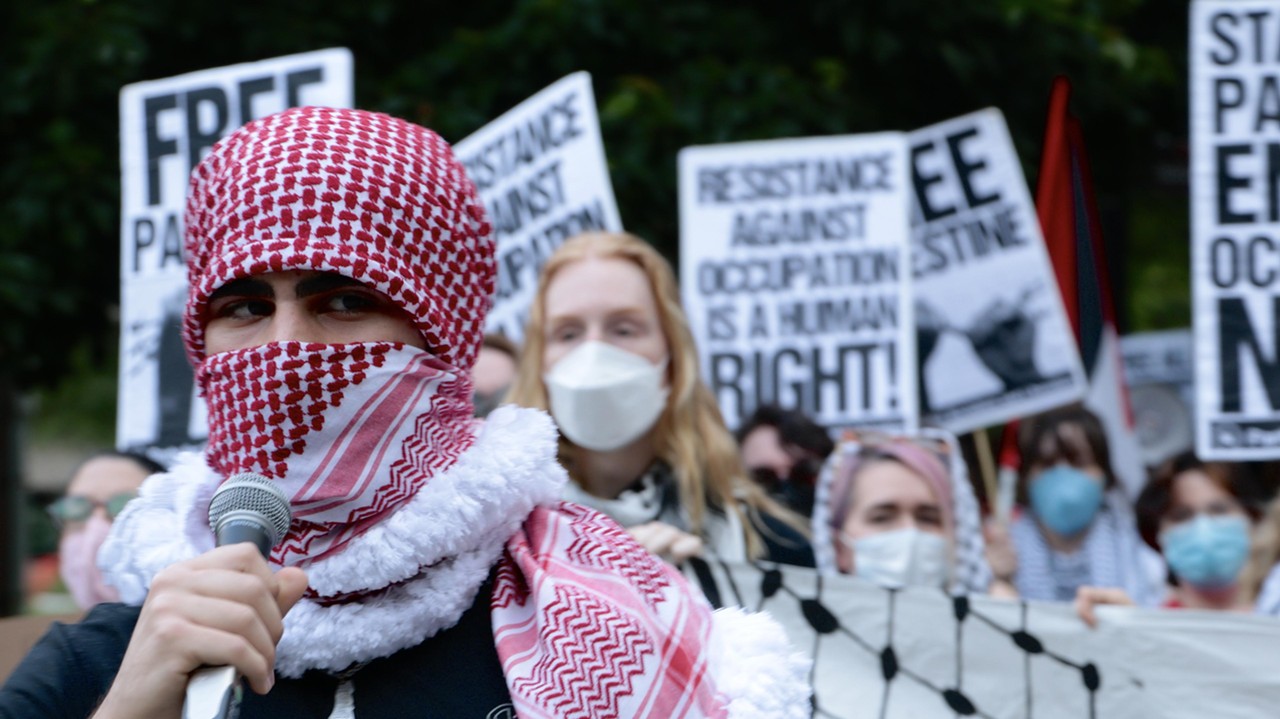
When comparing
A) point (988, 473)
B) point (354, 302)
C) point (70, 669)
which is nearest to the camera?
point (70, 669)

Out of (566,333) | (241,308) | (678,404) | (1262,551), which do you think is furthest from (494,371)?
(241,308)

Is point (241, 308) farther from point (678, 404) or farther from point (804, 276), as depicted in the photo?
point (804, 276)

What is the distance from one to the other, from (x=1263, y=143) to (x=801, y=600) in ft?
7.68

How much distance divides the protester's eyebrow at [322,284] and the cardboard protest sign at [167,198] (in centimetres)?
254

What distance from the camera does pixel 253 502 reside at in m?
1.47

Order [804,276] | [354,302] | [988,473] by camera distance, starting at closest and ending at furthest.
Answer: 1. [354,302]
2. [804,276]
3. [988,473]

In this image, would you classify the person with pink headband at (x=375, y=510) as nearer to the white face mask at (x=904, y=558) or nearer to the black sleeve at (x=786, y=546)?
the black sleeve at (x=786, y=546)

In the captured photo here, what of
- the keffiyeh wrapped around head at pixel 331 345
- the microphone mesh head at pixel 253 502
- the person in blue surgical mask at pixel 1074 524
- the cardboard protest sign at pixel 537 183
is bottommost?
the person in blue surgical mask at pixel 1074 524

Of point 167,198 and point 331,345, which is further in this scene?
point 167,198

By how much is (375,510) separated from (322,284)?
25 cm

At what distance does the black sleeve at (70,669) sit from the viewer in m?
1.62

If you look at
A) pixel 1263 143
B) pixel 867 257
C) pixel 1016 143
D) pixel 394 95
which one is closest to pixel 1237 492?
pixel 1263 143

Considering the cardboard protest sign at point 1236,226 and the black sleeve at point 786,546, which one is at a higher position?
the cardboard protest sign at point 1236,226

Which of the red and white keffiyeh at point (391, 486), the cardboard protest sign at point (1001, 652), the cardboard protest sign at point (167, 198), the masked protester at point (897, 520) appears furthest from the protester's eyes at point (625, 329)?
the red and white keffiyeh at point (391, 486)
